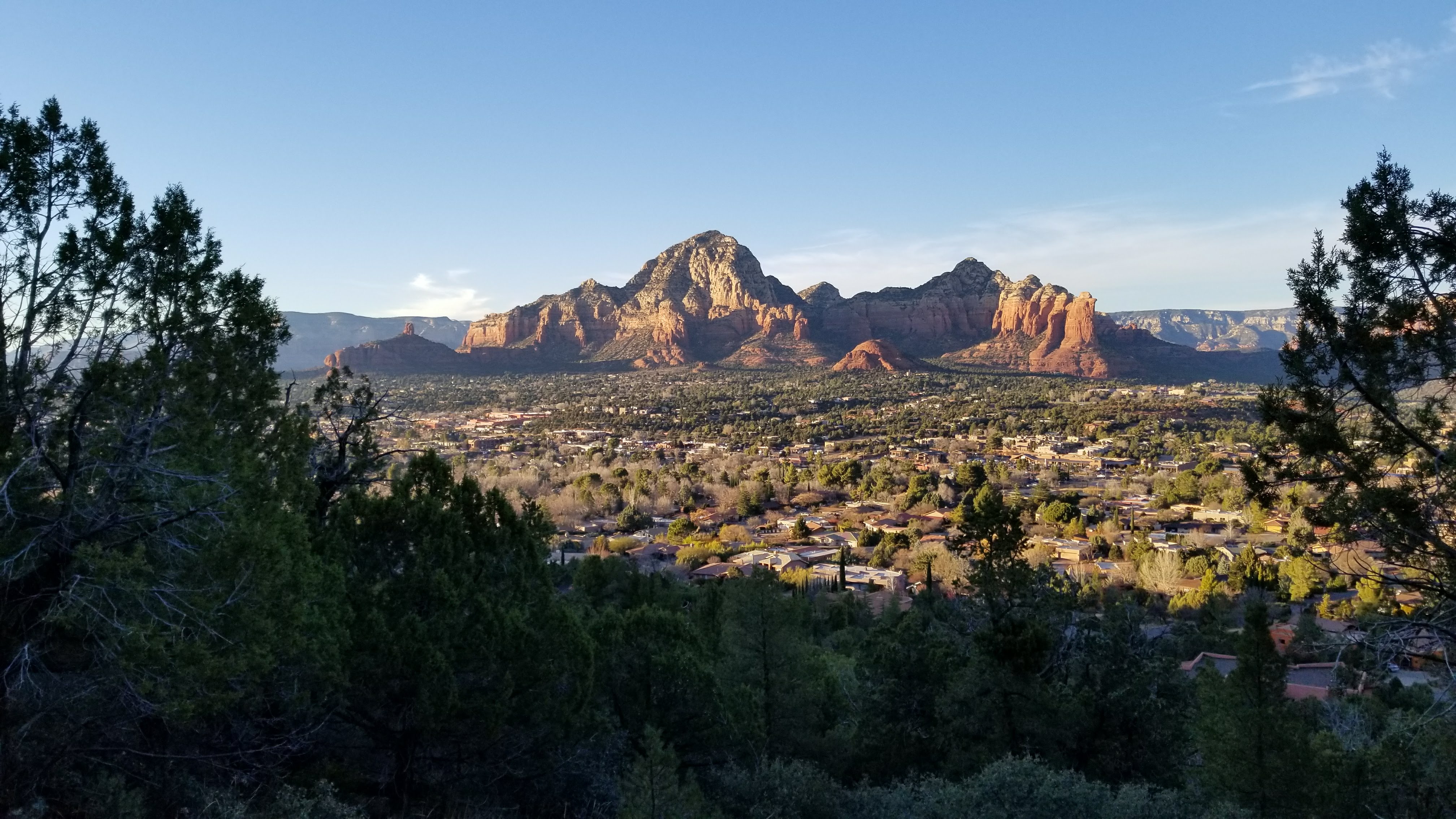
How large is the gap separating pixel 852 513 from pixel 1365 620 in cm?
3663

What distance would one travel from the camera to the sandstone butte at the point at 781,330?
115625 mm

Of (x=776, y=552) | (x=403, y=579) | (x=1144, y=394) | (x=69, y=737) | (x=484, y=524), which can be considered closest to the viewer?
(x=69, y=737)

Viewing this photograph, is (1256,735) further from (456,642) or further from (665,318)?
(665,318)

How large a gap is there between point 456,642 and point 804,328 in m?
122

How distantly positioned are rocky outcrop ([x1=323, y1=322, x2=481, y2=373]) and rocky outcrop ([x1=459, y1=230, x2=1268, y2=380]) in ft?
10.3

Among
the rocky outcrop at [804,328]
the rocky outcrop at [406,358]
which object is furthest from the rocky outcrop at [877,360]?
the rocky outcrop at [406,358]

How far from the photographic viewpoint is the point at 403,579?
8.35 m

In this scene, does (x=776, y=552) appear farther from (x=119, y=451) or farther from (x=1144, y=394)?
(x=1144, y=394)

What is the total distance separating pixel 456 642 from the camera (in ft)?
26.2

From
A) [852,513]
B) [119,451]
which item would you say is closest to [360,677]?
[119,451]

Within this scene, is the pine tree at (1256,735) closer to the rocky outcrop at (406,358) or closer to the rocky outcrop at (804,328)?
the rocky outcrop at (804,328)

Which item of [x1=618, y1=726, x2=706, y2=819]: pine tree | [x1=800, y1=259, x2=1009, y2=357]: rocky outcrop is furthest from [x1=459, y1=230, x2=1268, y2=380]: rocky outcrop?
[x1=618, y1=726, x2=706, y2=819]: pine tree

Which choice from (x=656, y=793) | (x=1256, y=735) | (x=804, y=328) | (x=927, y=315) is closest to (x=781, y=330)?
(x=804, y=328)

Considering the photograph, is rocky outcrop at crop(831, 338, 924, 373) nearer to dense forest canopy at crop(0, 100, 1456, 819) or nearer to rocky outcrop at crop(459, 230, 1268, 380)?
rocky outcrop at crop(459, 230, 1268, 380)
